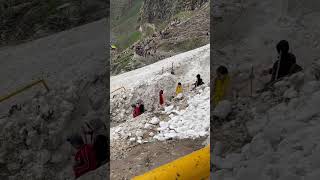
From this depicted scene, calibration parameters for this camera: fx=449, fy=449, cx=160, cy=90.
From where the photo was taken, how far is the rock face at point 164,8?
28886 millimetres

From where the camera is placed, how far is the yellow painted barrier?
5.03 meters

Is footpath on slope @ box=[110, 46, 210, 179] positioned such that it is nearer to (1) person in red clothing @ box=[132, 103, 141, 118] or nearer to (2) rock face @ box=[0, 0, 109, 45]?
(1) person in red clothing @ box=[132, 103, 141, 118]

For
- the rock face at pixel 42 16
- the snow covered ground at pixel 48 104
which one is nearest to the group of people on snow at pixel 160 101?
the rock face at pixel 42 16

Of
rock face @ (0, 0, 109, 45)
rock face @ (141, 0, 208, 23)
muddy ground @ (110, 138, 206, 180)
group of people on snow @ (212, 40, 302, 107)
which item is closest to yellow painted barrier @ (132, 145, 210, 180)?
group of people on snow @ (212, 40, 302, 107)

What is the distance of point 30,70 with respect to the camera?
5.18 metres

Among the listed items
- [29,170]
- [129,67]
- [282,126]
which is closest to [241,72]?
[282,126]

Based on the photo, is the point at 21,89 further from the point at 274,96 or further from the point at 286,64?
the point at 286,64

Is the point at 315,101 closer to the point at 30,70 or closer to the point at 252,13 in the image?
the point at 252,13

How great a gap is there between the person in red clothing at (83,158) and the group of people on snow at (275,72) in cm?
153

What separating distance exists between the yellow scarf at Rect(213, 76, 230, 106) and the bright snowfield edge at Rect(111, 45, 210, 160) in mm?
2646

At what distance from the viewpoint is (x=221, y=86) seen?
201 inches

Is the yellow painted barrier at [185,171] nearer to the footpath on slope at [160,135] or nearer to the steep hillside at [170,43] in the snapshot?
the footpath on slope at [160,135]

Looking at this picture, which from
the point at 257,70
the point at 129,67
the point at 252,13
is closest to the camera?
the point at 257,70

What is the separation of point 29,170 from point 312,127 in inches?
122
